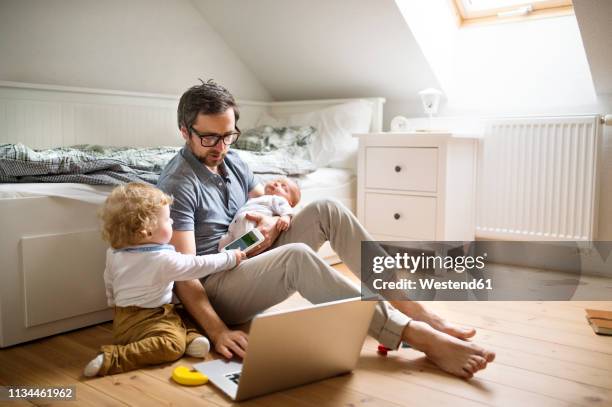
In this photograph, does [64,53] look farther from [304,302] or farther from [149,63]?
[304,302]

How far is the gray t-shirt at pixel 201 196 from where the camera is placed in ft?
4.97

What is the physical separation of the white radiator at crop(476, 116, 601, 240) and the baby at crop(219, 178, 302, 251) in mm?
1130

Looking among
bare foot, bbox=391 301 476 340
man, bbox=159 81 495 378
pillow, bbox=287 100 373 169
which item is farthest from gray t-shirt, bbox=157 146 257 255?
pillow, bbox=287 100 373 169

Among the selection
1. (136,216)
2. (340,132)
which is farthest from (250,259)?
(340,132)

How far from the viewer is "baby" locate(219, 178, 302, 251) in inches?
63.2

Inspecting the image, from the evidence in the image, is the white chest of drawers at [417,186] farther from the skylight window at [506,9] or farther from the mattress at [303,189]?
the skylight window at [506,9]

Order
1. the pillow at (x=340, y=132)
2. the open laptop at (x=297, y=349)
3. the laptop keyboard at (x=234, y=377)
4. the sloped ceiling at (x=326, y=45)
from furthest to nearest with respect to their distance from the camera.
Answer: the pillow at (x=340, y=132) → the sloped ceiling at (x=326, y=45) → the laptop keyboard at (x=234, y=377) → the open laptop at (x=297, y=349)

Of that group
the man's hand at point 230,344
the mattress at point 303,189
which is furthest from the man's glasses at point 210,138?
the man's hand at point 230,344

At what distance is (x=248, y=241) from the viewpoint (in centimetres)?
155

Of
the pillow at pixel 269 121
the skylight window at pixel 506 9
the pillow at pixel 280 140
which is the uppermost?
the skylight window at pixel 506 9

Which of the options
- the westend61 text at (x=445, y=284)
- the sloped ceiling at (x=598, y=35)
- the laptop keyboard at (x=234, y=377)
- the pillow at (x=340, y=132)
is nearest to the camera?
the laptop keyboard at (x=234, y=377)

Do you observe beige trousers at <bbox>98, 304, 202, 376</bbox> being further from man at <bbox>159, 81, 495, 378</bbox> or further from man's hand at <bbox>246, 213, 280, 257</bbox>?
man's hand at <bbox>246, 213, 280, 257</bbox>

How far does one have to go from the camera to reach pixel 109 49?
2709 mm

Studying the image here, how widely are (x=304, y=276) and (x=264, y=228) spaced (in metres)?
0.26
